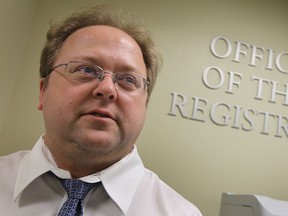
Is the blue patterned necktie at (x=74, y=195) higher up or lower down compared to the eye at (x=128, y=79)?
lower down

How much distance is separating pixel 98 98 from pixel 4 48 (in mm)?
842

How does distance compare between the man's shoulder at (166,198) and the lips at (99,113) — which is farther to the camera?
the man's shoulder at (166,198)

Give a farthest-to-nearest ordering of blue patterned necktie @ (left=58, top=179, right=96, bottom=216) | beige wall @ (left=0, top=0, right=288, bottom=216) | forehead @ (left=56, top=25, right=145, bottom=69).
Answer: beige wall @ (left=0, top=0, right=288, bottom=216), forehead @ (left=56, top=25, right=145, bottom=69), blue patterned necktie @ (left=58, top=179, right=96, bottom=216)

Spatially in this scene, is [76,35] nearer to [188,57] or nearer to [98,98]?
[98,98]

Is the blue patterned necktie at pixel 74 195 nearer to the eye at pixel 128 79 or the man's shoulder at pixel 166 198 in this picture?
the man's shoulder at pixel 166 198

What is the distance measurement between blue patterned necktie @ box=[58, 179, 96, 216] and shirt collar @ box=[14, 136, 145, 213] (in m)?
0.03

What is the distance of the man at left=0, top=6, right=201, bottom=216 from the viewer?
948 millimetres

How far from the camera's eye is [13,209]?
3.17 feet

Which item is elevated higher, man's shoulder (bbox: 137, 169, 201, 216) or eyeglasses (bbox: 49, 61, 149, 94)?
eyeglasses (bbox: 49, 61, 149, 94)

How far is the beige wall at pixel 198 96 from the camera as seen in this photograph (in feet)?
5.62

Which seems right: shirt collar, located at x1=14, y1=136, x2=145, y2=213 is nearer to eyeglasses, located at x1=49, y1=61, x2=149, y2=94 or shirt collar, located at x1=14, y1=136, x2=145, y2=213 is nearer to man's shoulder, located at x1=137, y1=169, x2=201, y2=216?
man's shoulder, located at x1=137, y1=169, x2=201, y2=216

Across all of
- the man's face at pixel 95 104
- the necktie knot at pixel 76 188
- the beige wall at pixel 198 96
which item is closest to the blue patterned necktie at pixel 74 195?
the necktie knot at pixel 76 188

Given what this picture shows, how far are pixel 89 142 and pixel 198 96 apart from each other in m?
1.10

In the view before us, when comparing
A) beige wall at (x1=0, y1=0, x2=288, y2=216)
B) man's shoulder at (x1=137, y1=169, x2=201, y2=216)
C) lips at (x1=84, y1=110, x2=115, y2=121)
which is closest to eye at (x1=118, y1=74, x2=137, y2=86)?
lips at (x1=84, y1=110, x2=115, y2=121)
